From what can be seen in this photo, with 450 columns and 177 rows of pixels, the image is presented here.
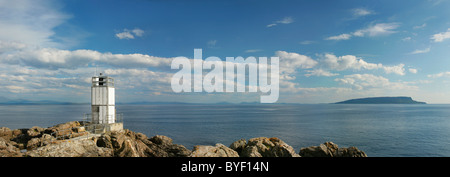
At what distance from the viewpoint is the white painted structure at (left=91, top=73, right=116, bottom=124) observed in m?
25.7

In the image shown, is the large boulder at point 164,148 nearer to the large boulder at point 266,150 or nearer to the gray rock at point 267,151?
the large boulder at point 266,150

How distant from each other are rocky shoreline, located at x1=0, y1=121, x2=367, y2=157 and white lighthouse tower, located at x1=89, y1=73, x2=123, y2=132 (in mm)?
1663

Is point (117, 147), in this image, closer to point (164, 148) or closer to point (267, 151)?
point (164, 148)

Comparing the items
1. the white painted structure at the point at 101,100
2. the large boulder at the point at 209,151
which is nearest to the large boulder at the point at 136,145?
the white painted structure at the point at 101,100

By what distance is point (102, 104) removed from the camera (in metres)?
25.8

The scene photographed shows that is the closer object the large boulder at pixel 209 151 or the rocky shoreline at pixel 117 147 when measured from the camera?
the large boulder at pixel 209 151

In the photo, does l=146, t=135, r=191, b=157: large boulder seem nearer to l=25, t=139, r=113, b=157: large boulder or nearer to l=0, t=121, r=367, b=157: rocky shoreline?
l=0, t=121, r=367, b=157: rocky shoreline

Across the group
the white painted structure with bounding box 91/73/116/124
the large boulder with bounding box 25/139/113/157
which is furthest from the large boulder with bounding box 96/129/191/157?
the white painted structure with bounding box 91/73/116/124

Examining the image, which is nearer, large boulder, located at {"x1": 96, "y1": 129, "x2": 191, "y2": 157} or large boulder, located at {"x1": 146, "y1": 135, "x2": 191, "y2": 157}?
large boulder, located at {"x1": 96, "y1": 129, "x2": 191, "y2": 157}

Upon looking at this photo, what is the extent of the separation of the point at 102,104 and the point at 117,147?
7.29 meters

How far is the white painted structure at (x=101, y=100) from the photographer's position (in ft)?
84.2
